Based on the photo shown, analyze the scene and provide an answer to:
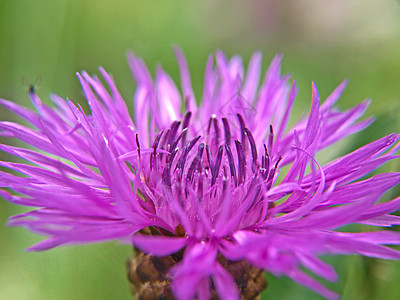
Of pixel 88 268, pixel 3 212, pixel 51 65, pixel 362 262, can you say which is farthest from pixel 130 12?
pixel 362 262

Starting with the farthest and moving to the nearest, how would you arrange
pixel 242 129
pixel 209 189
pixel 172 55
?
1. pixel 172 55
2. pixel 242 129
3. pixel 209 189

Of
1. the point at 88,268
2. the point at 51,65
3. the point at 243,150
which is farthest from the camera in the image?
the point at 51,65

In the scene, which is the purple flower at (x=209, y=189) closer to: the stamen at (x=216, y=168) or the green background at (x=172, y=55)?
the stamen at (x=216, y=168)

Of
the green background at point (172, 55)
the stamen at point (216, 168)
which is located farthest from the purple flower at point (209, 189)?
the green background at point (172, 55)

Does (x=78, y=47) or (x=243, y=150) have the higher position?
(x=78, y=47)

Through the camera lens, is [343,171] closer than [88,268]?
Yes

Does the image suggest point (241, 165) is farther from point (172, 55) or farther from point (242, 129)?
point (172, 55)

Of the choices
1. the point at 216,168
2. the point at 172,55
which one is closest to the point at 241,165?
the point at 216,168

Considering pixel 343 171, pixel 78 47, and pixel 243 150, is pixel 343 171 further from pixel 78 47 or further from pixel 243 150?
pixel 78 47

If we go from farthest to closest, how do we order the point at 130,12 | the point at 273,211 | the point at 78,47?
1. the point at 130,12
2. the point at 78,47
3. the point at 273,211
